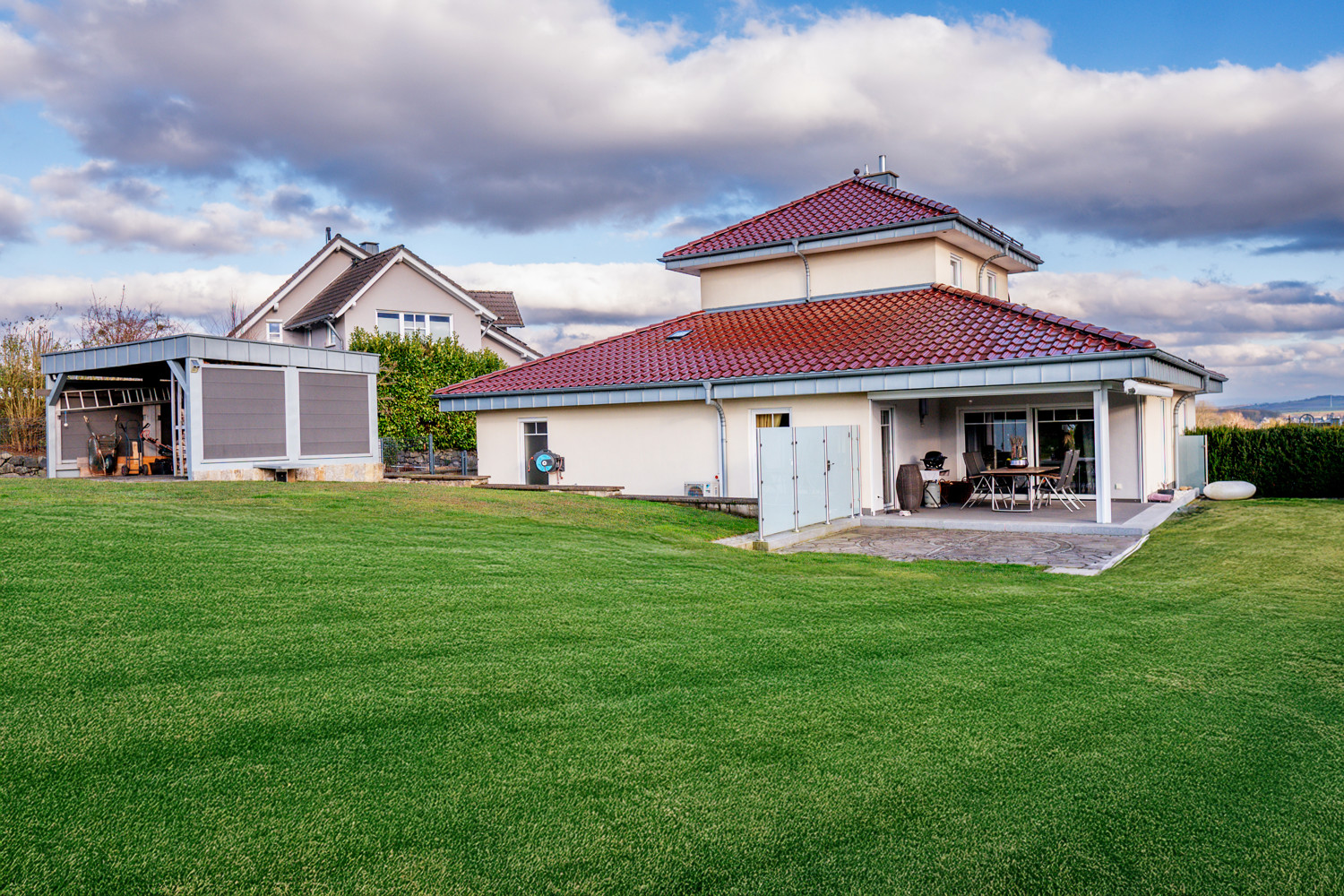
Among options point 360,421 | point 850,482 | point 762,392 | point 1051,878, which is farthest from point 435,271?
point 1051,878

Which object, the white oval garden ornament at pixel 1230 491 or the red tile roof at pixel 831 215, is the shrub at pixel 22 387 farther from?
the white oval garden ornament at pixel 1230 491

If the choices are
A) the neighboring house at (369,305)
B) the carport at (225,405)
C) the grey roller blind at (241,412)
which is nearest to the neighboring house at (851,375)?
the carport at (225,405)

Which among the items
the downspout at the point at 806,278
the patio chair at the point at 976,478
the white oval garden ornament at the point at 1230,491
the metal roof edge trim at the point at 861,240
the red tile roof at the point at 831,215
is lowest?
the white oval garden ornament at the point at 1230,491

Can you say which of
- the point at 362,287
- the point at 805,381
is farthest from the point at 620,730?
the point at 362,287

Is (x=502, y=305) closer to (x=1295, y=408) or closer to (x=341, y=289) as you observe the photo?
(x=341, y=289)

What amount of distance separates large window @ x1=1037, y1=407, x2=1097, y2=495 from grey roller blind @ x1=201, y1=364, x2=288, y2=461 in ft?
54.0

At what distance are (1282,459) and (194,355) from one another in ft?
82.4

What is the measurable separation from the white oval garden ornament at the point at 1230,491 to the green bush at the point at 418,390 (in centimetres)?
2035

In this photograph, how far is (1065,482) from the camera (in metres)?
17.5

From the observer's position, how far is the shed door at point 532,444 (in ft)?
69.2

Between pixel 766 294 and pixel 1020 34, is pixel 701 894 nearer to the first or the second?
pixel 1020 34

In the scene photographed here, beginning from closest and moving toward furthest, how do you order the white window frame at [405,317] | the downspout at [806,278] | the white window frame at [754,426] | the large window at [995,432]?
1. the white window frame at [754,426]
2. the large window at [995,432]
3. the downspout at [806,278]
4. the white window frame at [405,317]

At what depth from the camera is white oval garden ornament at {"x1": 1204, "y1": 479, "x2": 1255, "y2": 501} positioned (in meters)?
20.7

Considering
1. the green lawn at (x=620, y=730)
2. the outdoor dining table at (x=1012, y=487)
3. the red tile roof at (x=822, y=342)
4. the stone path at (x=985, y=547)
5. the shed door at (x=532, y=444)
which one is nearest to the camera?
the green lawn at (x=620, y=730)
